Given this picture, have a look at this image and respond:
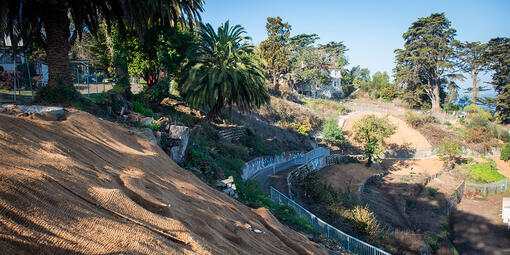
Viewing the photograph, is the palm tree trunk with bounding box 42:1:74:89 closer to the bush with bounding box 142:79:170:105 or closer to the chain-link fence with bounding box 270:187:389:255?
the bush with bounding box 142:79:170:105

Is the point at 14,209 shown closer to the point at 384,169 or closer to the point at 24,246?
the point at 24,246

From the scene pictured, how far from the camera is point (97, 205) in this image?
3.53m

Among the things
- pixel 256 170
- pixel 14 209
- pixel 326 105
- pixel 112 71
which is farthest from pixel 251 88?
pixel 326 105

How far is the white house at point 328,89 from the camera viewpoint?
69.6m

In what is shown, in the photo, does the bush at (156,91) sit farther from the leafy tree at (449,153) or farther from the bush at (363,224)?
the leafy tree at (449,153)

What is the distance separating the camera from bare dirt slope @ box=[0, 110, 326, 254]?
2697 millimetres

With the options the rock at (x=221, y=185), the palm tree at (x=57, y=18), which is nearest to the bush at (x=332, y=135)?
the palm tree at (x=57, y=18)

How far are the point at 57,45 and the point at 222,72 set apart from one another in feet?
34.7

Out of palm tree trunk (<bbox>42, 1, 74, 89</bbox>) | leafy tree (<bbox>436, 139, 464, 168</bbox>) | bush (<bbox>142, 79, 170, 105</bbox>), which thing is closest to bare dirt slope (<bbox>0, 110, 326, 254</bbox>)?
palm tree trunk (<bbox>42, 1, 74, 89</bbox>)

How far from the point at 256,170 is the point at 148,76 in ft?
34.9

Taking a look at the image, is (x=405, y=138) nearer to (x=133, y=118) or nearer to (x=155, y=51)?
(x=155, y=51)

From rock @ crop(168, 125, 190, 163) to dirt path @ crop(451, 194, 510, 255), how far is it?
798 inches

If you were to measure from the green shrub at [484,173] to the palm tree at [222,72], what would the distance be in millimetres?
31619

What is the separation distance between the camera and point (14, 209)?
8.73ft
